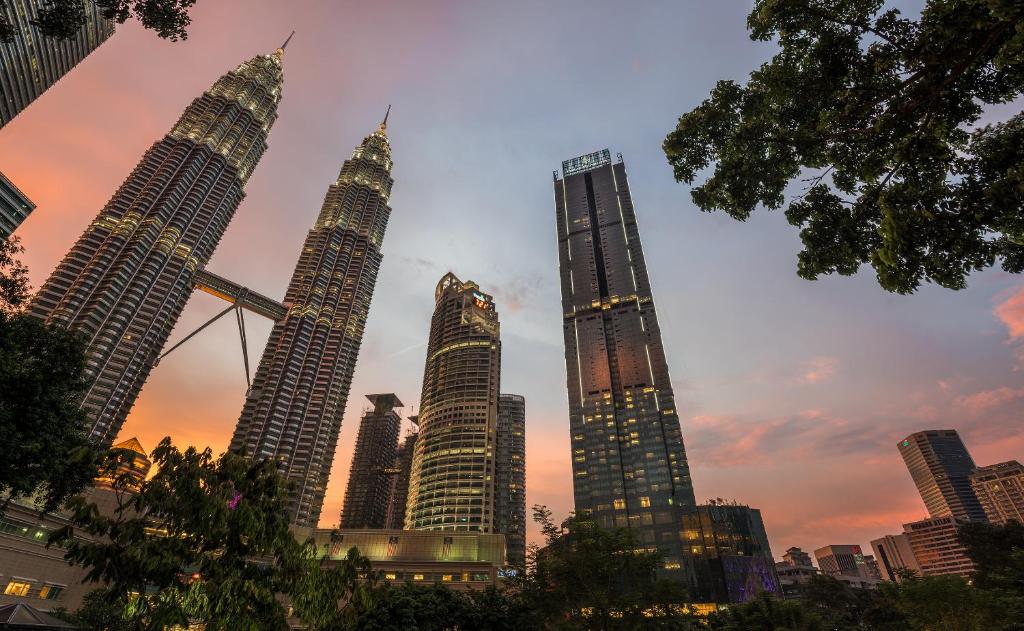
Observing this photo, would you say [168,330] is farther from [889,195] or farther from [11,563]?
[889,195]

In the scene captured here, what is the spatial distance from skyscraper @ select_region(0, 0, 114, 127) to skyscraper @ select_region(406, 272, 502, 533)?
11740 cm

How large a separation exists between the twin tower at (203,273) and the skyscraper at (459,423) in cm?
3030

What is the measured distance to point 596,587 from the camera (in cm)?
3025

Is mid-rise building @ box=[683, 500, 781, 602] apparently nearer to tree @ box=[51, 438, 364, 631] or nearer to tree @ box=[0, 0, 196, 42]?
tree @ box=[51, 438, 364, 631]

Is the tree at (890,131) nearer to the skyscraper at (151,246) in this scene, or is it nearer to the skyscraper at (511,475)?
the skyscraper at (151,246)

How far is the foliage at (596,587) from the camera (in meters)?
29.4

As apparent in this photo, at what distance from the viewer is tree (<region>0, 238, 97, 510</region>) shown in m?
22.4

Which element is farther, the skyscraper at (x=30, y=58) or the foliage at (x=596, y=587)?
the skyscraper at (x=30, y=58)

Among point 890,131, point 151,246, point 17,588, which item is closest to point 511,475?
point 151,246

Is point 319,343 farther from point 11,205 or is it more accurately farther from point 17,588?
point 17,588

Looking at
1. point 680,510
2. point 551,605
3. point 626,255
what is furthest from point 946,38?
point 626,255

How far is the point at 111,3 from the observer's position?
13617mm

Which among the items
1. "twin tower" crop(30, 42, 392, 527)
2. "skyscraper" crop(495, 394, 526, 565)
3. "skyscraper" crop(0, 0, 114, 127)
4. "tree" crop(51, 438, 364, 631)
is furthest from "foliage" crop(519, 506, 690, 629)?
"skyscraper" crop(495, 394, 526, 565)

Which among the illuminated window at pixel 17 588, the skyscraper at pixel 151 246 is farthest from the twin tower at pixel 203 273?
the illuminated window at pixel 17 588
